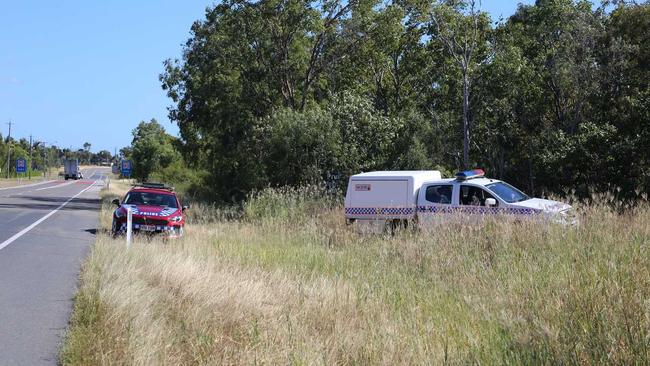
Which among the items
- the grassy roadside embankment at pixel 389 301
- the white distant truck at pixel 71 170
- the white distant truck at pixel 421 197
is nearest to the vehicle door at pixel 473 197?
the white distant truck at pixel 421 197

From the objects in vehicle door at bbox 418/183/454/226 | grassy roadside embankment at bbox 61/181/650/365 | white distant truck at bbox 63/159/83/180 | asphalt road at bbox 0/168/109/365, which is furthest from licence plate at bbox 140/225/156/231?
white distant truck at bbox 63/159/83/180

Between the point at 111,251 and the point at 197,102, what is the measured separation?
86.3 ft

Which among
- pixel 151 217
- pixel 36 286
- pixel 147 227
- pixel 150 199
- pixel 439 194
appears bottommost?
pixel 36 286

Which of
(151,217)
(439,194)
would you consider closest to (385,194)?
(439,194)

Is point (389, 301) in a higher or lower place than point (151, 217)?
lower

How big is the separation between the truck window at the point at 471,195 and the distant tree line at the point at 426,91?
791 cm

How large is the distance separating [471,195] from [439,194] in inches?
36.6

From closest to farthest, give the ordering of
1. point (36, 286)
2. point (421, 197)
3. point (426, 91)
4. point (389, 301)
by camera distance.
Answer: point (389, 301) < point (36, 286) < point (421, 197) < point (426, 91)

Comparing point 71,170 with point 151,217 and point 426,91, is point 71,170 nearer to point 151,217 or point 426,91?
point 426,91

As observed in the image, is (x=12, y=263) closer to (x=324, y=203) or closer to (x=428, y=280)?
(x=428, y=280)

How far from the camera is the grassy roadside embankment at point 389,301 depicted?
18.3 feet

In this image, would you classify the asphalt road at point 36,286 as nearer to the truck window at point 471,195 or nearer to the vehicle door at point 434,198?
the vehicle door at point 434,198

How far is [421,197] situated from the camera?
1786 cm

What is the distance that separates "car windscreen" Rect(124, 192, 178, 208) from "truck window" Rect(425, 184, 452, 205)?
715 centimetres
